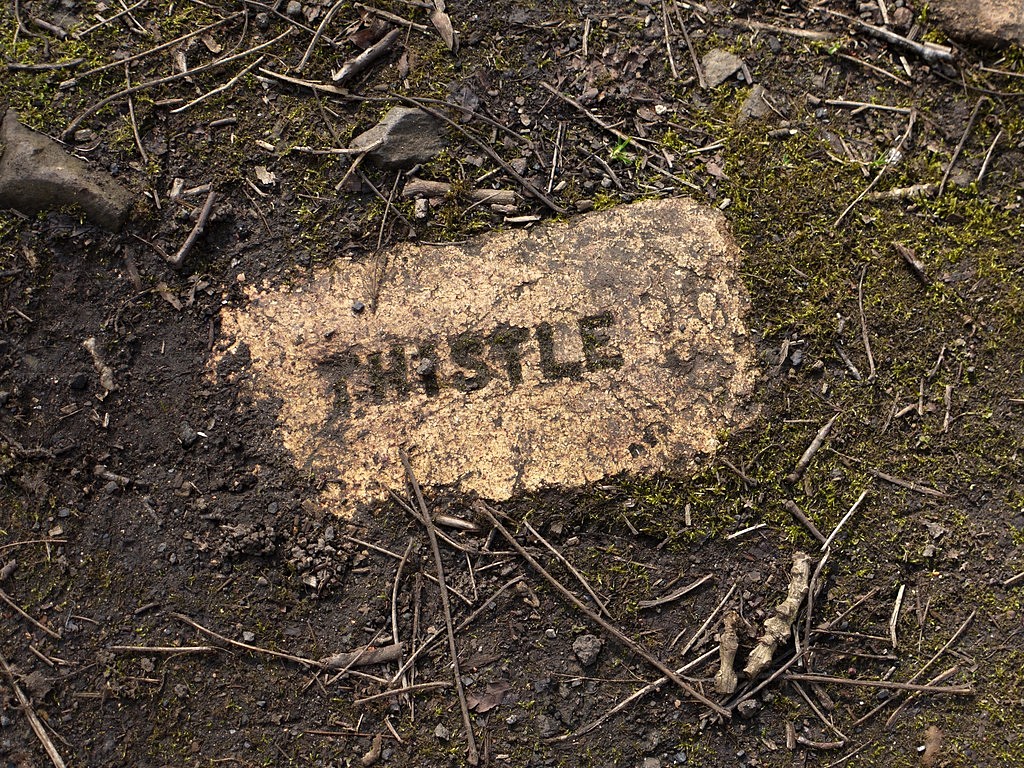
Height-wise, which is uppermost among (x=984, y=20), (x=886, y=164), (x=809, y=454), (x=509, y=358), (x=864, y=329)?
(x=984, y=20)

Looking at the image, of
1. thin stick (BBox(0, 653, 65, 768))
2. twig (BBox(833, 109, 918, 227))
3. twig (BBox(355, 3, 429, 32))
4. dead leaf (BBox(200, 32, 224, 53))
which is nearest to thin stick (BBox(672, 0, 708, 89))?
twig (BBox(833, 109, 918, 227))

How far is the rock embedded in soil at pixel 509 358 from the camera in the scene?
98.8 inches

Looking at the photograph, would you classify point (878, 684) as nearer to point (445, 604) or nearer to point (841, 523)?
point (841, 523)

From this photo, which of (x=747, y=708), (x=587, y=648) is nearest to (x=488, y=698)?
(x=587, y=648)

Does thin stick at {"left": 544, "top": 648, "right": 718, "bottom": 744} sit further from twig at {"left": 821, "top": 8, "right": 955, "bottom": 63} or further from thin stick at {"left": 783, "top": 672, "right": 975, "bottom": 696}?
twig at {"left": 821, "top": 8, "right": 955, "bottom": 63}

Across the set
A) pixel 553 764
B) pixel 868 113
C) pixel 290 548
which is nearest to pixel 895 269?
pixel 868 113

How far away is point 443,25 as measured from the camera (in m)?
2.81

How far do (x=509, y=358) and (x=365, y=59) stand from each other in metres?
1.25

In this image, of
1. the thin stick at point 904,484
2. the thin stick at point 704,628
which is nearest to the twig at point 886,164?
the thin stick at point 904,484

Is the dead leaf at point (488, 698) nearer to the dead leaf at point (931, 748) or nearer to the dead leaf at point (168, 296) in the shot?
the dead leaf at point (931, 748)

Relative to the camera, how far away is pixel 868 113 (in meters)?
Result: 2.87

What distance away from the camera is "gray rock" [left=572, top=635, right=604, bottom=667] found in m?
2.40

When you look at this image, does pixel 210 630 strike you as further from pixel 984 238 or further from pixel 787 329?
pixel 984 238

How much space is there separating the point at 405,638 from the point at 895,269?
86.2 inches
